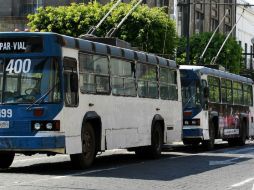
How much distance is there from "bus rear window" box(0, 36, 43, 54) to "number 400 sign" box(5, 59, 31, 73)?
9.1 inches

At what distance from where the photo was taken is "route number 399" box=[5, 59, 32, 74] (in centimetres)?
1507

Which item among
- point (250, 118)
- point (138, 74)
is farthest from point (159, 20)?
→ point (138, 74)

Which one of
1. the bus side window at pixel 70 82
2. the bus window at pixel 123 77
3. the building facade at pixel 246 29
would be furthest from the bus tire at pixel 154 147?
the building facade at pixel 246 29

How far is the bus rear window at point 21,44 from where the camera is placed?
50.0 ft

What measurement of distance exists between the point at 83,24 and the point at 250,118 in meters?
11.3

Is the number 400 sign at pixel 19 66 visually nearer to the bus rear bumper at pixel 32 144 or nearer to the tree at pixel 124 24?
the bus rear bumper at pixel 32 144

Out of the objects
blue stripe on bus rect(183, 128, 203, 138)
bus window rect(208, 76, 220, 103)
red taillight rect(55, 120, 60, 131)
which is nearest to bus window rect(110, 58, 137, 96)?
red taillight rect(55, 120, 60, 131)

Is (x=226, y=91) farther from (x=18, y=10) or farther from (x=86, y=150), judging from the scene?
(x=18, y=10)

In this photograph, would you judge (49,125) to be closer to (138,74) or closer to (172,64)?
(138,74)

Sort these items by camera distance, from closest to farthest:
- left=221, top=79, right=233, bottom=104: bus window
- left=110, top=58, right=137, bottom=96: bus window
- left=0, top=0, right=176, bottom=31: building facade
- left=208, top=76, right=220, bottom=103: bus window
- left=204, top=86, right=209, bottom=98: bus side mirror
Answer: left=110, top=58, right=137, bottom=96: bus window → left=204, top=86, right=209, bottom=98: bus side mirror → left=208, top=76, right=220, bottom=103: bus window → left=221, top=79, right=233, bottom=104: bus window → left=0, top=0, right=176, bottom=31: building facade

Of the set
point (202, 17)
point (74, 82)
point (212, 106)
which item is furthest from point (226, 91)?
point (202, 17)

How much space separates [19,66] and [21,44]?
1.65 feet

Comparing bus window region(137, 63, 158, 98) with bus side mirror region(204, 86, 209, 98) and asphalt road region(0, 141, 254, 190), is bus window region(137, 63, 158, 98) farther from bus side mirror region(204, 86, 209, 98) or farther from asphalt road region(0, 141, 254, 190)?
bus side mirror region(204, 86, 209, 98)

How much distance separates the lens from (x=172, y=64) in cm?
2289
